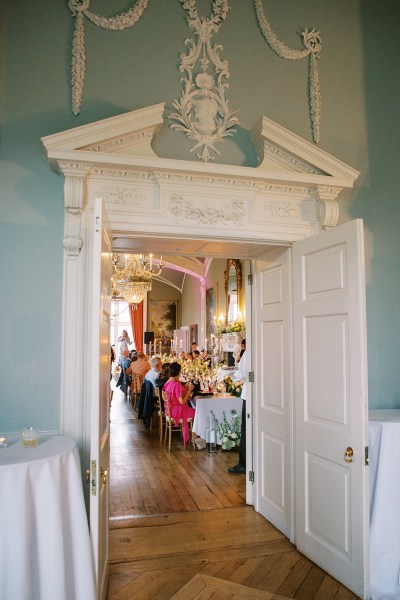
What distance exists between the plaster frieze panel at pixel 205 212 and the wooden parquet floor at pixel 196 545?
2.66m

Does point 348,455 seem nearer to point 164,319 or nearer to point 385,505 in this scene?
point 385,505

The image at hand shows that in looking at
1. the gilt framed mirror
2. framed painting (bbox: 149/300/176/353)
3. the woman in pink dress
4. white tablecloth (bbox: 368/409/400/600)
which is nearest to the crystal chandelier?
the gilt framed mirror

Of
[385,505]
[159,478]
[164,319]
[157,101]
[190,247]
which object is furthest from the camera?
[164,319]

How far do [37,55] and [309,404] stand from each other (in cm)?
347

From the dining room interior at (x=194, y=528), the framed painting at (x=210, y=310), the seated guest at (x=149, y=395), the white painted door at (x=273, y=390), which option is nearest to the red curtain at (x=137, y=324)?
the framed painting at (x=210, y=310)

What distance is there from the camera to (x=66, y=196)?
11.0 feet

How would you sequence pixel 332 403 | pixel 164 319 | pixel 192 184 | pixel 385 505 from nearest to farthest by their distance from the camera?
pixel 385 505 < pixel 332 403 < pixel 192 184 < pixel 164 319

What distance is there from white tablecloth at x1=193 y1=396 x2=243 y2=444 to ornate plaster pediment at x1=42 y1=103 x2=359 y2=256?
352 cm

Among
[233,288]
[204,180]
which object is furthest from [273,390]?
[233,288]

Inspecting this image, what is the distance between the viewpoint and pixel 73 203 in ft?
11.0

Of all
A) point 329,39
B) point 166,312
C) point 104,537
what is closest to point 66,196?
point 104,537

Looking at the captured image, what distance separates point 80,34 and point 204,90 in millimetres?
1072

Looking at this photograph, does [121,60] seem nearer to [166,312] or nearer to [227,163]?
[227,163]

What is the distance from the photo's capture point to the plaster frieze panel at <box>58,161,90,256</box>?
335 centimetres
